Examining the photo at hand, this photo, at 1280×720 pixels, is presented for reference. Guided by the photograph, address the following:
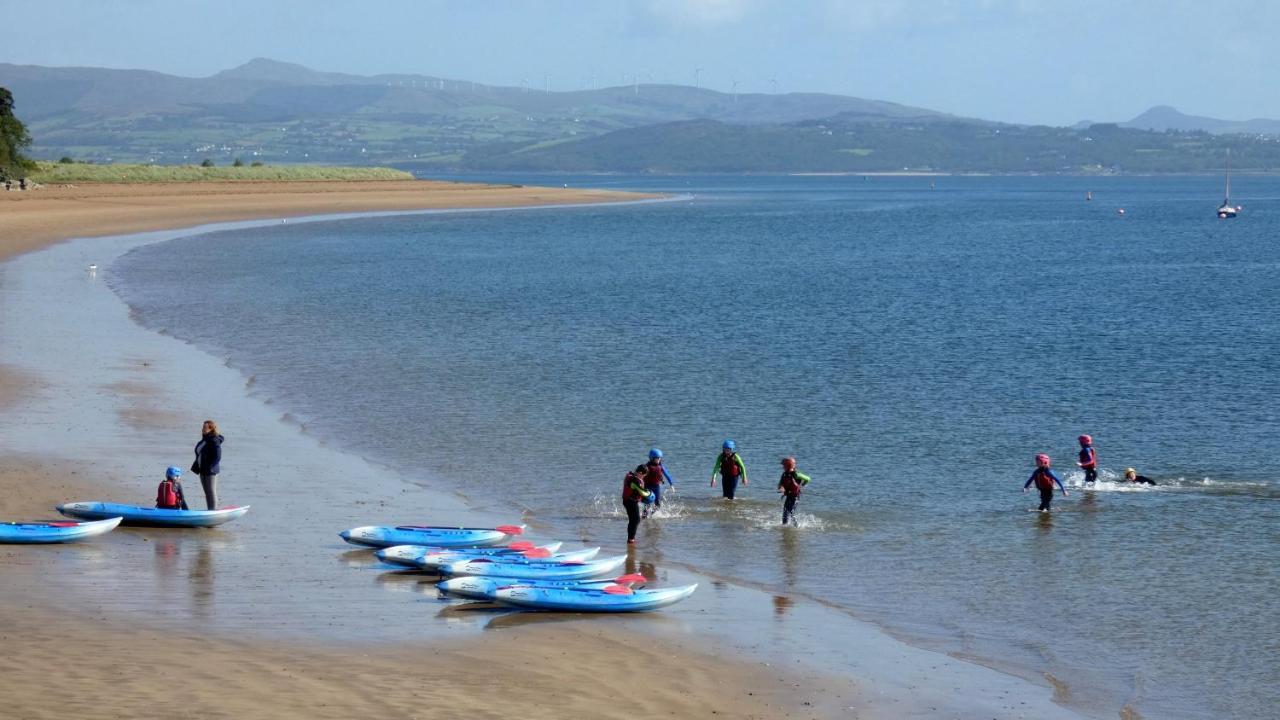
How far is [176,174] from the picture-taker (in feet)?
502

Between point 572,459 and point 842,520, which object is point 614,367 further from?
point 842,520

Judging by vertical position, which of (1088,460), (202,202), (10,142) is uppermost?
(10,142)

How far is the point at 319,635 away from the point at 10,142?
104337mm

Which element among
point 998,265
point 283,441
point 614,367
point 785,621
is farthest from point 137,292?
point 998,265

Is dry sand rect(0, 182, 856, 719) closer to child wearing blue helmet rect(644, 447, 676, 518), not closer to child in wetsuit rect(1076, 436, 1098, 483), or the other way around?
child wearing blue helmet rect(644, 447, 676, 518)

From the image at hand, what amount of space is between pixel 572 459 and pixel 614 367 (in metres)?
14.0

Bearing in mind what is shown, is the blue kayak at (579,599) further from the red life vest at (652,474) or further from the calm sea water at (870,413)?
the red life vest at (652,474)

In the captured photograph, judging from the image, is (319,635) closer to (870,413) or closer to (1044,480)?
(1044,480)

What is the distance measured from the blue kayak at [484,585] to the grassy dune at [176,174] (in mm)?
117697

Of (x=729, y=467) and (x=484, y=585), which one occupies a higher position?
(x=729, y=467)

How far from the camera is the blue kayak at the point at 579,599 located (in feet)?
65.0

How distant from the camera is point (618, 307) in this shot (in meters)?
64.8

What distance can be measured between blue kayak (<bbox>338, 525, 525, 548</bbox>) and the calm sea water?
2.71 metres

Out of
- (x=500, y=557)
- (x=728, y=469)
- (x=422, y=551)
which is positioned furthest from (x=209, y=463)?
(x=728, y=469)
